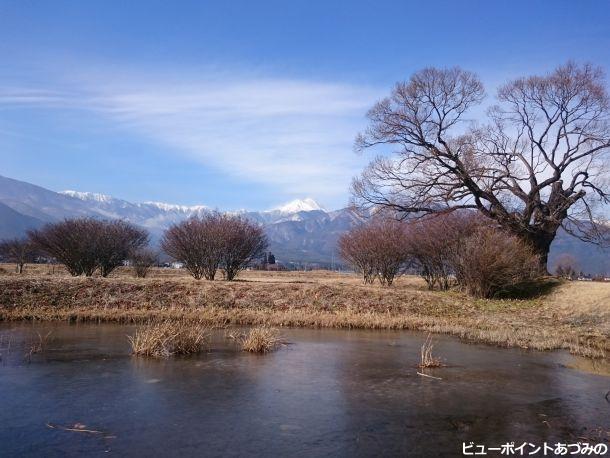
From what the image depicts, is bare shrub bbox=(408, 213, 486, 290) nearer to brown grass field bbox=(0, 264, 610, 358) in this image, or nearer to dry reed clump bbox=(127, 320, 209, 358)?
brown grass field bbox=(0, 264, 610, 358)

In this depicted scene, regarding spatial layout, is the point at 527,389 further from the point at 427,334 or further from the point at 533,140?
the point at 533,140

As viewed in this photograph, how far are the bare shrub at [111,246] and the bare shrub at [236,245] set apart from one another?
19.0ft

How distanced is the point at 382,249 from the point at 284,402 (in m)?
23.9

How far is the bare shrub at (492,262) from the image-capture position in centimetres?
2477

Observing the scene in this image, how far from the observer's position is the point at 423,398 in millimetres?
9086

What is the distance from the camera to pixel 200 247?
3095 centimetres

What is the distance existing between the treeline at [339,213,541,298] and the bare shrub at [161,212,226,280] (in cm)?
869

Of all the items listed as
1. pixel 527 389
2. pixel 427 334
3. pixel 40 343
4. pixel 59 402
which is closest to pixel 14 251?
pixel 40 343

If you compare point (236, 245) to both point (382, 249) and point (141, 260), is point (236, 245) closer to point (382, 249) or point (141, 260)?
point (141, 260)

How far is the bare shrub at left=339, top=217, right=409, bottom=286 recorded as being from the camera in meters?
31.6

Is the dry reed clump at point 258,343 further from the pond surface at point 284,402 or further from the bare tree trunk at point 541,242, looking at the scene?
the bare tree trunk at point 541,242

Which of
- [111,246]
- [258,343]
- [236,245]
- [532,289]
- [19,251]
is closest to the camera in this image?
[258,343]

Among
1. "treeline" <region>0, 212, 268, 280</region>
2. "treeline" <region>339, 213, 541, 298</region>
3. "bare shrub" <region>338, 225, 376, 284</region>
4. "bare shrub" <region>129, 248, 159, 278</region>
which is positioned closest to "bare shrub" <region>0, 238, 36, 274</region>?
"treeline" <region>0, 212, 268, 280</region>

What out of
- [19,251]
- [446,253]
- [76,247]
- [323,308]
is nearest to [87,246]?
[76,247]
